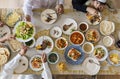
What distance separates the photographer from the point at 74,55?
1.60 meters

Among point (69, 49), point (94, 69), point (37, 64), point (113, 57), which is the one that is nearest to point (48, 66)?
point (37, 64)

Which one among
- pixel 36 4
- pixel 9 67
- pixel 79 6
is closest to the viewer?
pixel 9 67

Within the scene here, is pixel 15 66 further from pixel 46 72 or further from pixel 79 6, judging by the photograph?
pixel 79 6

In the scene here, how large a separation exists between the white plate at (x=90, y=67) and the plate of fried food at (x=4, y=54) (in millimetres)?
489

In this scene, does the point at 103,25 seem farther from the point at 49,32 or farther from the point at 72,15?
the point at 49,32

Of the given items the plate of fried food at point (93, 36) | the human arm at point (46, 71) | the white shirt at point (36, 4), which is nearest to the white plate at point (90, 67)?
the plate of fried food at point (93, 36)

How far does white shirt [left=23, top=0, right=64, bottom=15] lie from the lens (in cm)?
163

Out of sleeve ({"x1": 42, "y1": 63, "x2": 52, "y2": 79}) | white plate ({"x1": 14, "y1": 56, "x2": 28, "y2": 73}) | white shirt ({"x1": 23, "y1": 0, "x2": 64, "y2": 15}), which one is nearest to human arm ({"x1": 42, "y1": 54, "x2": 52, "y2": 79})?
sleeve ({"x1": 42, "y1": 63, "x2": 52, "y2": 79})

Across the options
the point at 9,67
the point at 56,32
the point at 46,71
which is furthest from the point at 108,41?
the point at 9,67

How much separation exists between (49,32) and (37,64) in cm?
22

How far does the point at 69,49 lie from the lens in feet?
5.28

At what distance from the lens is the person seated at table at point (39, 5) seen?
1619 mm

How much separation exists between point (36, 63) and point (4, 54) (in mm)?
211

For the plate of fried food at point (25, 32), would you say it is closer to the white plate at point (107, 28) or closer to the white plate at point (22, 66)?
the white plate at point (22, 66)
